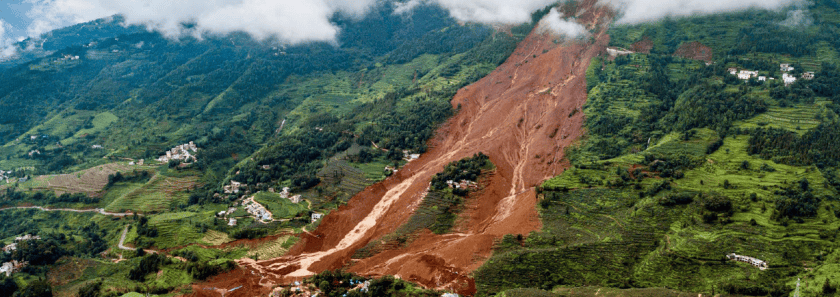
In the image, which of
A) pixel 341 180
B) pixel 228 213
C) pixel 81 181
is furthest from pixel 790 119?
pixel 81 181

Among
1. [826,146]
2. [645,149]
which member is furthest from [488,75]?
[826,146]

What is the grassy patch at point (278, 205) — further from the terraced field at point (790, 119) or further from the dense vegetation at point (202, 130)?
the terraced field at point (790, 119)

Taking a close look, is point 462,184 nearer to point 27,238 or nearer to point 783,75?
point 783,75

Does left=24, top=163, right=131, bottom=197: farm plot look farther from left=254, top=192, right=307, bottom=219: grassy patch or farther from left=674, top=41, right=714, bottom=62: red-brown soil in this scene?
left=674, top=41, right=714, bottom=62: red-brown soil

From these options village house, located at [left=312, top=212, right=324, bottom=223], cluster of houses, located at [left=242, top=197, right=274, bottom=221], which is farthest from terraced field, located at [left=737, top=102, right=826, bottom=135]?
cluster of houses, located at [left=242, top=197, right=274, bottom=221]

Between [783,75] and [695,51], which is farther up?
[695,51]

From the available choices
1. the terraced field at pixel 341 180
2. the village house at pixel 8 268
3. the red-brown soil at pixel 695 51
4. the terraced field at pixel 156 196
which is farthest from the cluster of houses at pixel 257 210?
the red-brown soil at pixel 695 51
